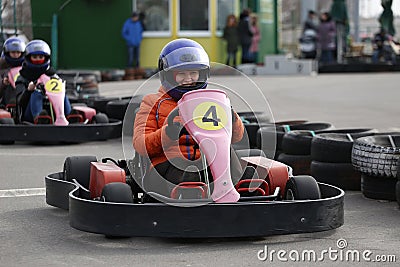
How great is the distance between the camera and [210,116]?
5.55 m

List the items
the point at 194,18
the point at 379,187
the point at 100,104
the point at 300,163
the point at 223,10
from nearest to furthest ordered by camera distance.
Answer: the point at 379,187 < the point at 300,163 < the point at 100,104 < the point at 194,18 < the point at 223,10

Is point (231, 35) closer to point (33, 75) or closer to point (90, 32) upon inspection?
point (90, 32)

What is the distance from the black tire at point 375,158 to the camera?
21.6 ft

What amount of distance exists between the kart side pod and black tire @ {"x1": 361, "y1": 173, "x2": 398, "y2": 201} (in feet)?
6.10

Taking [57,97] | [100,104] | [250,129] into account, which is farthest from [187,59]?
[100,104]

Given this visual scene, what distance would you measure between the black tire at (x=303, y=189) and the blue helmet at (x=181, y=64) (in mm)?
787

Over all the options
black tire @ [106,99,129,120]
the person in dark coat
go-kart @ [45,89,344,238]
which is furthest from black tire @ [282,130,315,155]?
the person in dark coat

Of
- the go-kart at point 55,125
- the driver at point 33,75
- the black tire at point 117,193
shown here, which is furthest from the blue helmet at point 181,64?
the driver at point 33,75

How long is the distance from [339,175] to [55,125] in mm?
4141

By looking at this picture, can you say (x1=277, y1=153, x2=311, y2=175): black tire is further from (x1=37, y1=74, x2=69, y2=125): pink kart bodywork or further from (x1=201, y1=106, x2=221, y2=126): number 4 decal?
(x1=37, y1=74, x2=69, y2=125): pink kart bodywork

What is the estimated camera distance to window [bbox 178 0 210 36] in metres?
26.2

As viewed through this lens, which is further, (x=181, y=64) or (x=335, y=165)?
(x=335, y=165)

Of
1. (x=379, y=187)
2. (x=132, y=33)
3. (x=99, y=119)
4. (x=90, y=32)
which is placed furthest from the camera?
(x=90, y=32)

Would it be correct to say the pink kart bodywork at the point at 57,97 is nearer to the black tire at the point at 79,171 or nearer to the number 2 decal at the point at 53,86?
the number 2 decal at the point at 53,86
